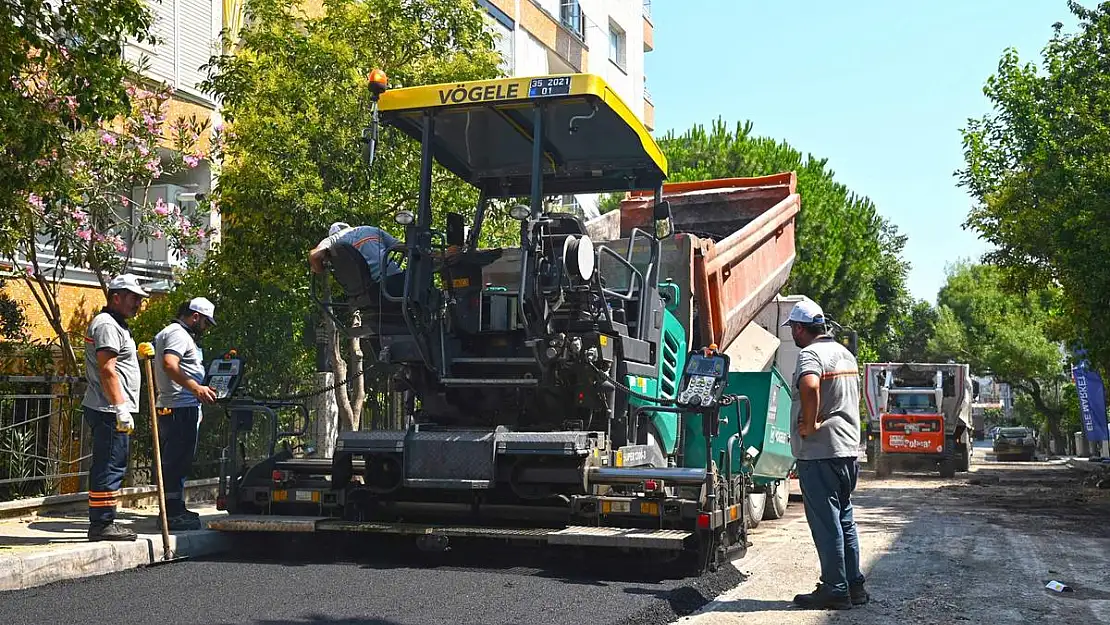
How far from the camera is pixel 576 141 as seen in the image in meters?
8.21

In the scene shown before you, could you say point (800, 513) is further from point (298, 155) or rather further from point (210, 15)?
point (210, 15)

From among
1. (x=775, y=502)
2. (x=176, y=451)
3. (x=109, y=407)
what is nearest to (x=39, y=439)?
(x=176, y=451)

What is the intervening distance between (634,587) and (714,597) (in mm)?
450

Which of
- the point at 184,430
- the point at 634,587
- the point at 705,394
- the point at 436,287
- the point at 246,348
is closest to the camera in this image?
the point at 634,587

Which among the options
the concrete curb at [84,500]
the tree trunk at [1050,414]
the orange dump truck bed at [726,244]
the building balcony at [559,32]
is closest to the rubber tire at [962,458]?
the building balcony at [559,32]

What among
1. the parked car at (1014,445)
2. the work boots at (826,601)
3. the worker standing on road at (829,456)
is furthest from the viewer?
the parked car at (1014,445)

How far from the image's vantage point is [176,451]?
27.4 feet

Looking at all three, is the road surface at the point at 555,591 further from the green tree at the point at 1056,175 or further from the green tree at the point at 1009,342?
the green tree at the point at 1009,342

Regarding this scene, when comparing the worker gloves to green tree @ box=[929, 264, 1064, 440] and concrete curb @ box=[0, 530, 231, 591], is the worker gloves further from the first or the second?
green tree @ box=[929, 264, 1064, 440]

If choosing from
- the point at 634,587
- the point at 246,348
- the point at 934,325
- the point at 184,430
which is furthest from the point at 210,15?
the point at 934,325

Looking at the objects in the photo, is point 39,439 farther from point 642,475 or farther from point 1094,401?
point 1094,401

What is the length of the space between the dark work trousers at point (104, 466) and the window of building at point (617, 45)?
84.6 feet

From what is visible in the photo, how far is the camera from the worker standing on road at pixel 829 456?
20.7 feet

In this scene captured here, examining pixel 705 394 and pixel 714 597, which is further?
pixel 705 394
